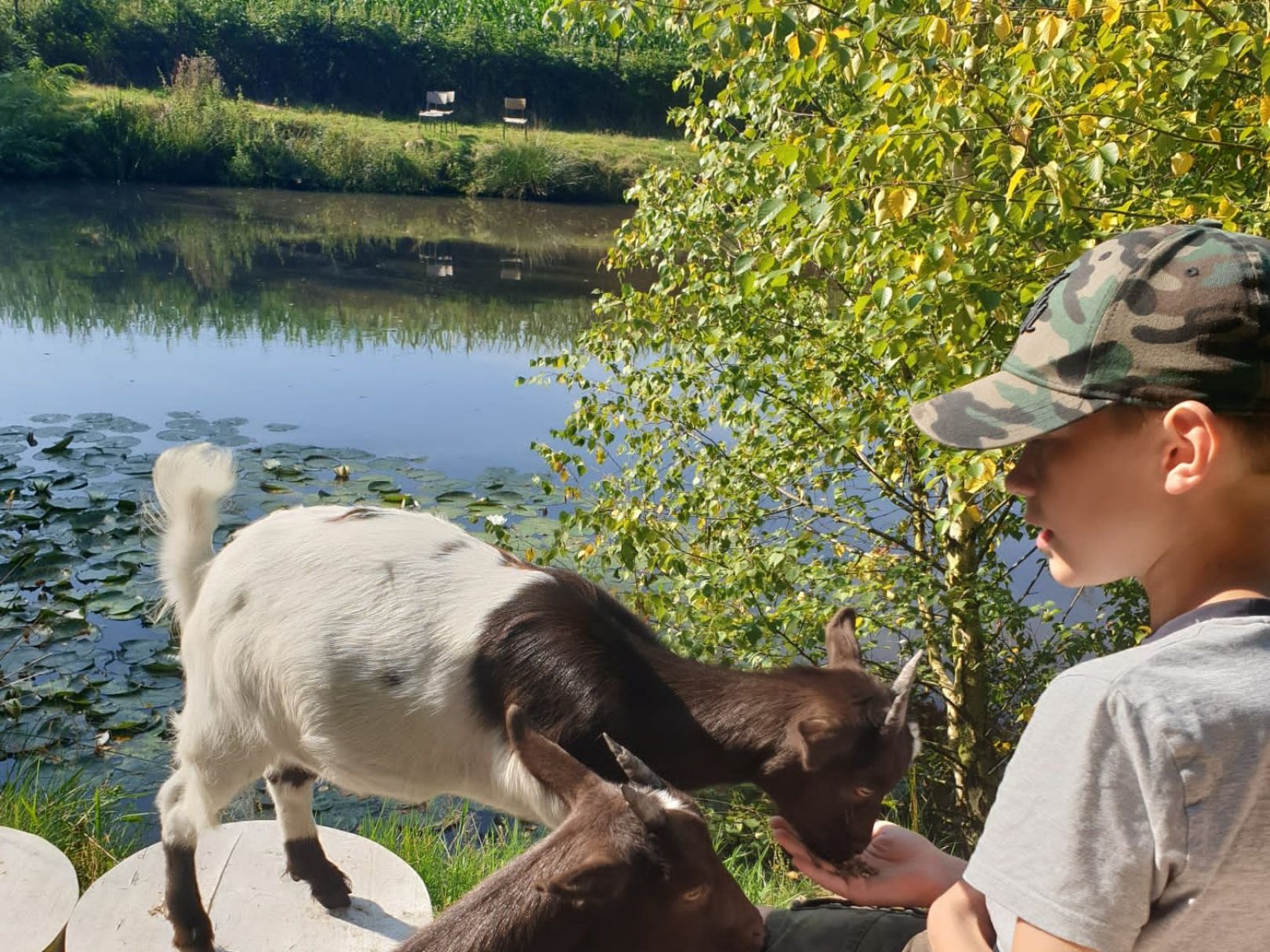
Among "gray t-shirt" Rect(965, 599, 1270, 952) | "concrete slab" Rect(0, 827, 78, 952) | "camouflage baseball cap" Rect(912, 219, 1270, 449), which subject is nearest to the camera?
"gray t-shirt" Rect(965, 599, 1270, 952)

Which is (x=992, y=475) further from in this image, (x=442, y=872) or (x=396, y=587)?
(x=442, y=872)

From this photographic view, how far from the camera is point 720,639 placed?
160 inches

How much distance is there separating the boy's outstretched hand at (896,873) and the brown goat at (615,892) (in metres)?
0.23

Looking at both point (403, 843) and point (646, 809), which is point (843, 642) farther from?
point (403, 843)

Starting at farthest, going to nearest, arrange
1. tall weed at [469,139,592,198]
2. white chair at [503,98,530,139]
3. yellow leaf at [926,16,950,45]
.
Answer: white chair at [503,98,530,139], tall weed at [469,139,592,198], yellow leaf at [926,16,950,45]

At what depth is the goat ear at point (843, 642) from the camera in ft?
9.38

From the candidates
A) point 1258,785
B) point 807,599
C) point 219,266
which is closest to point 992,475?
point 807,599

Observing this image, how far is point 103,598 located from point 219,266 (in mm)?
10382

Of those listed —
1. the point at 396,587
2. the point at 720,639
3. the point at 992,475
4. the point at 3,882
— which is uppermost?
the point at 992,475

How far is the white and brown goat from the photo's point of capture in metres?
2.64

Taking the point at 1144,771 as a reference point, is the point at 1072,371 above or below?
above

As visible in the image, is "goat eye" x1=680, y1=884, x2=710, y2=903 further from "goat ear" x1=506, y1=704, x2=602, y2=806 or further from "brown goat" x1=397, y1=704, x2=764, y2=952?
"goat ear" x1=506, y1=704, x2=602, y2=806

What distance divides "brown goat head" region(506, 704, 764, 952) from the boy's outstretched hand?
0.73ft

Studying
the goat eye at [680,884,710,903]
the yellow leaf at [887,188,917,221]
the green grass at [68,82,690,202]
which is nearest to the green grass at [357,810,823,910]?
the goat eye at [680,884,710,903]
